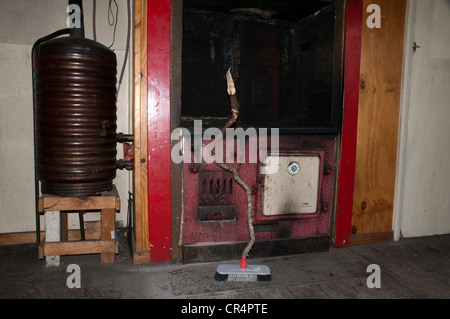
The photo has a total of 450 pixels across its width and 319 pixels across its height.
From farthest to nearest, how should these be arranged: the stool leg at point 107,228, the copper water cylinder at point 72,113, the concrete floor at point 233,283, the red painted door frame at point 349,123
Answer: the red painted door frame at point 349,123
the stool leg at point 107,228
the copper water cylinder at point 72,113
the concrete floor at point 233,283

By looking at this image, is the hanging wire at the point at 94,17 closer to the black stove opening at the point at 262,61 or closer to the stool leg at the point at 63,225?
the black stove opening at the point at 262,61

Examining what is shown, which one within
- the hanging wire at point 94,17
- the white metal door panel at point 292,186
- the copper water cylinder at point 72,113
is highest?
the hanging wire at point 94,17

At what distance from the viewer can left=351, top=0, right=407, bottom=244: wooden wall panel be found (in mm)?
2686

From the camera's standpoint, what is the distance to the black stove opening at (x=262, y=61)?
9.01 feet

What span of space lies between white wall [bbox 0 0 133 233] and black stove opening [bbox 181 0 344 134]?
63 cm

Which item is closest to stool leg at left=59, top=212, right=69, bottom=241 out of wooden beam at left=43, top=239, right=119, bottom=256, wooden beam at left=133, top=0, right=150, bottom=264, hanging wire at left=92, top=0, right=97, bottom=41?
wooden beam at left=43, top=239, right=119, bottom=256

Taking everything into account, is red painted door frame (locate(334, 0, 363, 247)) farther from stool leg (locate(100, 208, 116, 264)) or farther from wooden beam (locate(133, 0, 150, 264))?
stool leg (locate(100, 208, 116, 264))

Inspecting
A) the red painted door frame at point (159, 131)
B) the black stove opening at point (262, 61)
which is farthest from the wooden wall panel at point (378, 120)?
the red painted door frame at point (159, 131)

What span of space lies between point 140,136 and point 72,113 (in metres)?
0.44

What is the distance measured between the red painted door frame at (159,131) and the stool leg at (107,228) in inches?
10.6

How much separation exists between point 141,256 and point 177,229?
30 centimetres

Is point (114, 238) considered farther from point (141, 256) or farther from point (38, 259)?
point (38, 259)

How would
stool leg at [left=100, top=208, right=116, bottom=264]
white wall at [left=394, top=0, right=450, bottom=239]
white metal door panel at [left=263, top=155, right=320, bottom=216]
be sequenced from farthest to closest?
white wall at [left=394, top=0, right=450, bottom=239] < white metal door panel at [left=263, top=155, right=320, bottom=216] < stool leg at [left=100, top=208, right=116, bottom=264]
